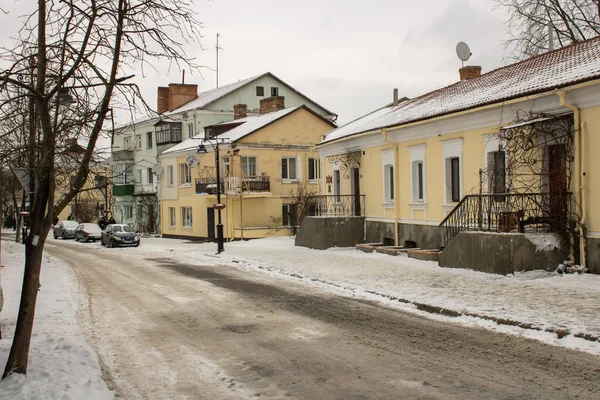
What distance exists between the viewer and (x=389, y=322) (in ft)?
35.8

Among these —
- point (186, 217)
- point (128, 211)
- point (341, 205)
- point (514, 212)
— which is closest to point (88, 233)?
point (186, 217)

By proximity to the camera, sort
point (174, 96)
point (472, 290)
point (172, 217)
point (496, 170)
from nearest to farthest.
→ point (472, 290)
point (496, 170)
point (172, 217)
point (174, 96)

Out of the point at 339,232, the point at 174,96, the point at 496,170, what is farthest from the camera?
the point at 174,96

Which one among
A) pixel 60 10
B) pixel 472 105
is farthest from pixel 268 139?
pixel 60 10

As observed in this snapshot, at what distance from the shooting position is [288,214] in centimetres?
3950

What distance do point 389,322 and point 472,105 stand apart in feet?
31.8

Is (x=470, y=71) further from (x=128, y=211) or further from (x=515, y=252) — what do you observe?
(x=128, y=211)

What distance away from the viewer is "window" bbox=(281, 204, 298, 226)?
128 feet

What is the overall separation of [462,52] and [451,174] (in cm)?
791

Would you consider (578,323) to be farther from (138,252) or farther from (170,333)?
(138,252)

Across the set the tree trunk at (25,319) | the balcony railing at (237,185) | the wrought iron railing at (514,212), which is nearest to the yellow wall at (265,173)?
the balcony railing at (237,185)

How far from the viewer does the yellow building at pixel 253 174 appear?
3741 centimetres

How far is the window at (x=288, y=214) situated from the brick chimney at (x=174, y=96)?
64.7ft

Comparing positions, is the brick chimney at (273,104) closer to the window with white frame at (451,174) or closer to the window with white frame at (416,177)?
the window with white frame at (416,177)
